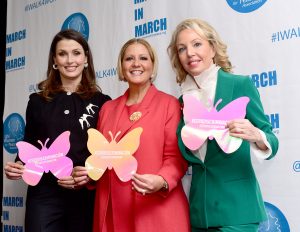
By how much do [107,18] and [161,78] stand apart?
594mm

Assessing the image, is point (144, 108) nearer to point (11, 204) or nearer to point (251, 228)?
point (251, 228)

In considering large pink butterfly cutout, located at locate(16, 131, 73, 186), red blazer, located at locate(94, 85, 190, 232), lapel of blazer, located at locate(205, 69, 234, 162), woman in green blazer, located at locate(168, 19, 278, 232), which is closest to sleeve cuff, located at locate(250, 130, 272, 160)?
woman in green blazer, located at locate(168, 19, 278, 232)

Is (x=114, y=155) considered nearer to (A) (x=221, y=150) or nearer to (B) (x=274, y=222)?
(A) (x=221, y=150)

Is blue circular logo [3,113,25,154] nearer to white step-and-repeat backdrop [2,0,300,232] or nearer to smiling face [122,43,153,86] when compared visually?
white step-and-repeat backdrop [2,0,300,232]

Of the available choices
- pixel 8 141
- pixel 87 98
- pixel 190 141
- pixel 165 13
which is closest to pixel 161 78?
pixel 165 13

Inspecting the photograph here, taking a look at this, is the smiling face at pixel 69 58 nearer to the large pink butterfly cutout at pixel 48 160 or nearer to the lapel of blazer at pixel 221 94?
the large pink butterfly cutout at pixel 48 160

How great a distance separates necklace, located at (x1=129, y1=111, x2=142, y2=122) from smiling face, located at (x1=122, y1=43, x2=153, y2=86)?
0.12 meters

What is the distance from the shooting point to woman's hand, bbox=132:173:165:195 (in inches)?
55.4

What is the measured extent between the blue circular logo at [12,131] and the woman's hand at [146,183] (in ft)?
5.68

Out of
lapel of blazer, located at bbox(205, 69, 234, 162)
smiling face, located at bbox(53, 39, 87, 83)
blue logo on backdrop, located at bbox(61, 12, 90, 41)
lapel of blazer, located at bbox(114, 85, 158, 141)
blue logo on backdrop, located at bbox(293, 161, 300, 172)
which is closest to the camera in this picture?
lapel of blazer, located at bbox(205, 69, 234, 162)

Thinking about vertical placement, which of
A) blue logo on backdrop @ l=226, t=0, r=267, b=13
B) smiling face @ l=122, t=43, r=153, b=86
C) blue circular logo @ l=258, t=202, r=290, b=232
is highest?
blue logo on backdrop @ l=226, t=0, r=267, b=13

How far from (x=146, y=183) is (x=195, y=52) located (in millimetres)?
490

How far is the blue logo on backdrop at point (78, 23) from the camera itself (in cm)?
267

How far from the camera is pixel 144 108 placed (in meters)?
1.62
